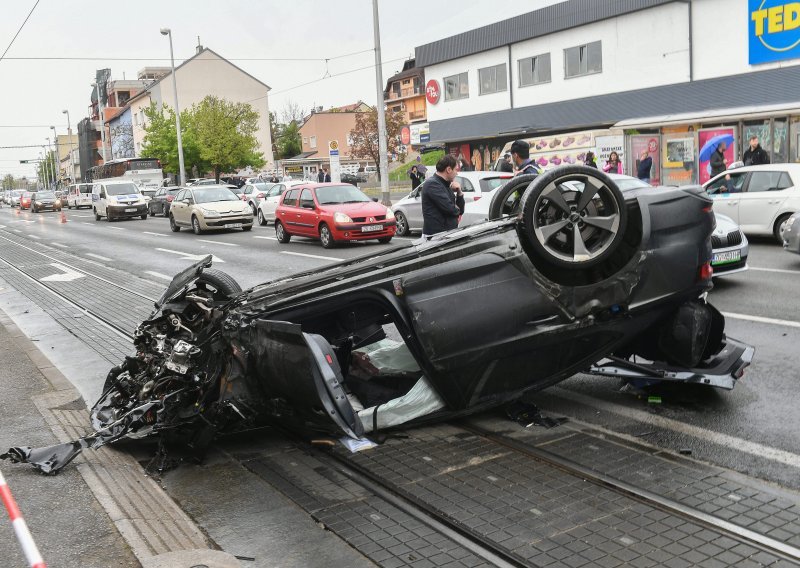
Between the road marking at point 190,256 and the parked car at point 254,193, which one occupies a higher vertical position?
the parked car at point 254,193

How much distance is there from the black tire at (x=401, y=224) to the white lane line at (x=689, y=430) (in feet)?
46.7

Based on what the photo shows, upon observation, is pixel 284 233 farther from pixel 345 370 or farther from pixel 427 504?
pixel 427 504

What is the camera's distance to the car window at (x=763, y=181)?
14.7 metres

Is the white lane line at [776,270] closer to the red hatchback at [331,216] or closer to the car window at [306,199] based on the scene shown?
the red hatchback at [331,216]

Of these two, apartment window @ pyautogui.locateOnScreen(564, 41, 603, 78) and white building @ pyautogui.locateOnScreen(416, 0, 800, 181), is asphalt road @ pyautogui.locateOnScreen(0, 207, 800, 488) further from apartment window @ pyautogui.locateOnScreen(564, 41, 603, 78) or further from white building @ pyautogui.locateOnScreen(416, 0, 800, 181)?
apartment window @ pyautogui.locateOnScreen(564, 41, 603, 78)

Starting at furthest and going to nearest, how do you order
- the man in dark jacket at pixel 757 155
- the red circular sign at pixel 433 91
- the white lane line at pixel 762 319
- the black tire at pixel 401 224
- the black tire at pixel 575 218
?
the red circular sign at pixel 433 91
the black tire at pixel 401 224
the man in dark jacket at pixel 757 155
the white lane line at pixel 762 319
the black tire at pixel 575 218

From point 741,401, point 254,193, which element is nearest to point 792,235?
point 741,401

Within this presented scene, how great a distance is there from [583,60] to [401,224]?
1813 cm

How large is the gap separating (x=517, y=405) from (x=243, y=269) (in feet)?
34.3

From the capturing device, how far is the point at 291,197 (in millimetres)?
21062

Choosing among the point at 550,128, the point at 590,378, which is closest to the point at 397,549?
the point at 590,378

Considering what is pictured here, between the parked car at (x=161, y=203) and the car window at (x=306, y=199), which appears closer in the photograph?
the car window at (x=306, y=199)

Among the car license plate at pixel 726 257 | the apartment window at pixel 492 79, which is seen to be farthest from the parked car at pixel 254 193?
the car license plate at pixel 726 257

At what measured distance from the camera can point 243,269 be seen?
1535cm
